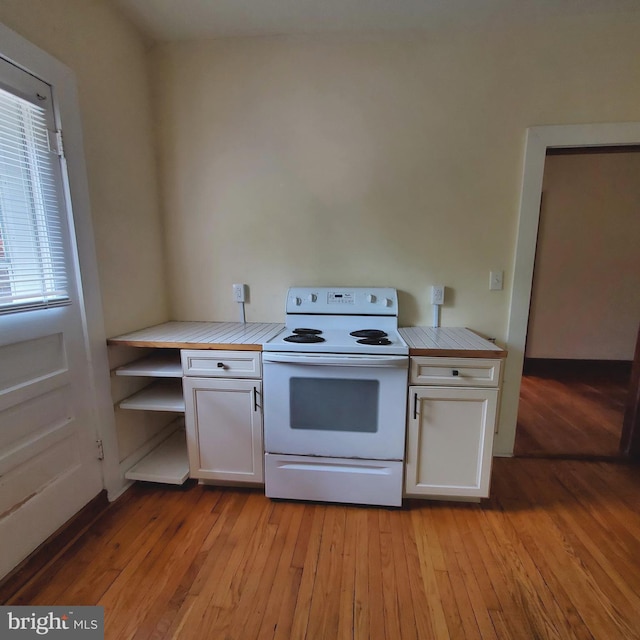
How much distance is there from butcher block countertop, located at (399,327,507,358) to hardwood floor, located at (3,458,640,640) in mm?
831

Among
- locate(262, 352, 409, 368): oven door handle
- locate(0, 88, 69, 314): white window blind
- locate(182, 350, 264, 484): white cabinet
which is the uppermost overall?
locate(0, 88, 69, 314): white window blind

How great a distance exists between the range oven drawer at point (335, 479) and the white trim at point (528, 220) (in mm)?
932

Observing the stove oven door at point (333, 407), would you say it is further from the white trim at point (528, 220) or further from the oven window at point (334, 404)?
the white trim at point (528, 220)

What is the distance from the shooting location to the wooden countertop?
5.33 feet

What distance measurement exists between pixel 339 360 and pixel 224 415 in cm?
69

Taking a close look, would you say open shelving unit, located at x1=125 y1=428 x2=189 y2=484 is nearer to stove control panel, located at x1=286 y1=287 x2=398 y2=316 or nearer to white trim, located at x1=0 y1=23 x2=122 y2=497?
white trim, located at x1=0 y1=23 x2=122 y2=497

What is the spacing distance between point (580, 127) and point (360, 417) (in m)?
1.96

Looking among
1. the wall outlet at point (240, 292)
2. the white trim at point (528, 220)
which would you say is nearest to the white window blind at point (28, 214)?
the wall outlet at point (240, 292)

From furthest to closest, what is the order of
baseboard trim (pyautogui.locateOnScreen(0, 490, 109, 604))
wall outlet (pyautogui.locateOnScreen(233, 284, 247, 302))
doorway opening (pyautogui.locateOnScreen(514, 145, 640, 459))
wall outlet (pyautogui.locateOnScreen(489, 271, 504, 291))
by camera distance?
doorway opening (pyautogui.locateOnScreen(514, 145, 640, 459)) < wall outlet (pyautogui.locateOnScreen(233, 284, 247, 302)) < wall outlet (pyautogui.locateOnScreen(489, 271, 504, 291)) < baseboard trim (pyautogui.locateOnScreen(0, 490, 109, 604))

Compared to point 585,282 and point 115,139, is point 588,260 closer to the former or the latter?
point 585,282

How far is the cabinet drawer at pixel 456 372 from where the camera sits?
1518 millimetres

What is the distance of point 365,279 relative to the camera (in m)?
2.04

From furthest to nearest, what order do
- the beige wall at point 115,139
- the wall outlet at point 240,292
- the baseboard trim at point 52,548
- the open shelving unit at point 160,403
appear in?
the wall outlet at point 240,292 → the open shelving unit at point 160,403 → the beige wall at point 115,139 → the baseboard trim at point 52,548

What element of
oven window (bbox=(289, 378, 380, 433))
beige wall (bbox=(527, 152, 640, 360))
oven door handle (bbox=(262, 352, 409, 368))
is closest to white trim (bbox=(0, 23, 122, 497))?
oven door handle (bbox=(262, 352, 409, 368))
